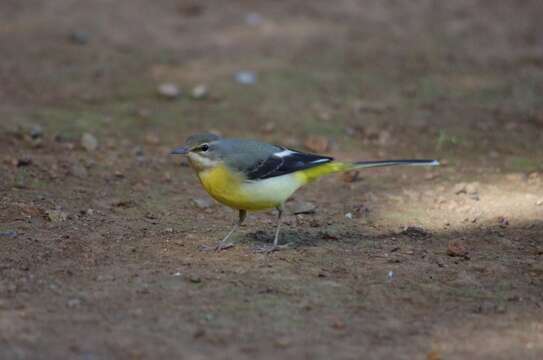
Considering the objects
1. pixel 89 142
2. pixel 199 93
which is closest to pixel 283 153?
pixel 89 142

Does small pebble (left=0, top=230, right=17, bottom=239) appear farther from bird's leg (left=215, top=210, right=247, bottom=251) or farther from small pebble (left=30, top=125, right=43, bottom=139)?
small pebble (left=30, top=125, right=43, bottom=139)

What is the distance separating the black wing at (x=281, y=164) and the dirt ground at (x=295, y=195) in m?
0.60

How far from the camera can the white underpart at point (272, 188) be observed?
20.9ft

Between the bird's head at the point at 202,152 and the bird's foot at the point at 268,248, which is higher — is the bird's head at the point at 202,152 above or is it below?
above

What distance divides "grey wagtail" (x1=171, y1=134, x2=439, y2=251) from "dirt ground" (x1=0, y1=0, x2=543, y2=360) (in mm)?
423

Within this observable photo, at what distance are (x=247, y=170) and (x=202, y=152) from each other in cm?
36

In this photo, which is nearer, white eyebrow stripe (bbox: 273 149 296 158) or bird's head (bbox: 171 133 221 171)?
bird's head (bbox: 171 133 221 171)

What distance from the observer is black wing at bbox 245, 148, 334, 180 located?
646 centimetres

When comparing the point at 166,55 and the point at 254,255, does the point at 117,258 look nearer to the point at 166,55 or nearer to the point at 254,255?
the point at 254,255

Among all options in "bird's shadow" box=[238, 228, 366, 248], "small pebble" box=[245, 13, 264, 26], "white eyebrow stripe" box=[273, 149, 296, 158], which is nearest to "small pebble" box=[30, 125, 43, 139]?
"bird's shadow" box=[238, 228, 366, 248]

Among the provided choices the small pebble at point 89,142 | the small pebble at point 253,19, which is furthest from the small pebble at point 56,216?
the small pebble at point 253,19

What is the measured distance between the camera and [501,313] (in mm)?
5434

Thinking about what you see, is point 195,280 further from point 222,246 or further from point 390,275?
point 390,275

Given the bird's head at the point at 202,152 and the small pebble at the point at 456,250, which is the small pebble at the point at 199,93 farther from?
the small pebble at the point at 456,250
